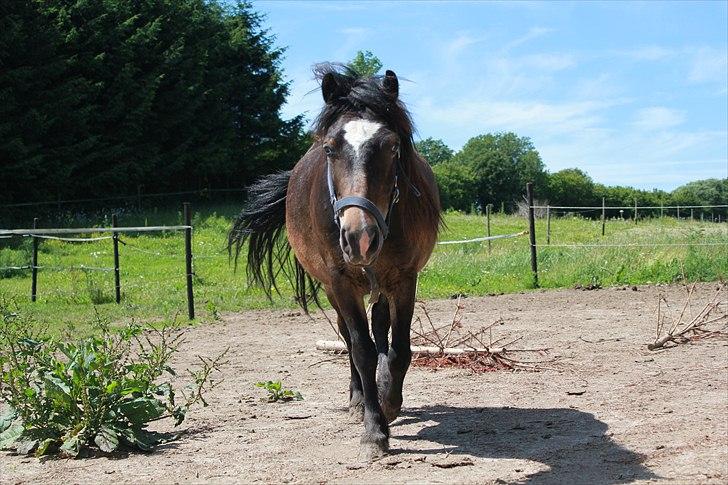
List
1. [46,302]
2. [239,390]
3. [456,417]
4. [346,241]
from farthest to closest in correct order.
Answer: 1. [46,302]
2. [239,390]
3. [456,417]
4. [346,241]

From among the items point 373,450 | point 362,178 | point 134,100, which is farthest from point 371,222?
point 134,100

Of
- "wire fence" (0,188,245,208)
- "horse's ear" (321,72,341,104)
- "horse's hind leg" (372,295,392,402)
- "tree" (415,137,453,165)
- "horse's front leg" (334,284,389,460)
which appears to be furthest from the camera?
"tree" (415,137,453,165)

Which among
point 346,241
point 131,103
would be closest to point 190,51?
point 131,103

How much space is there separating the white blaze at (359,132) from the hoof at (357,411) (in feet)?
6.45

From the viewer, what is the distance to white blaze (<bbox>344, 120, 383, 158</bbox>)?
3996 mm

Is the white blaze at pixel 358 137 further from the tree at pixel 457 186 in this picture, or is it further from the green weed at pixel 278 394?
the tree at pixel 457 186

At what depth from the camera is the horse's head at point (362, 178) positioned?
146 inches

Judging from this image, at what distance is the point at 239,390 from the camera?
6.25m

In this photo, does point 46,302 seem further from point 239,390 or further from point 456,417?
point 456,417

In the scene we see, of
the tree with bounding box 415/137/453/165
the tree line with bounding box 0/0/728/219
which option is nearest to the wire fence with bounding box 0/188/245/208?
the tree line with bounding box 0/0/728/219

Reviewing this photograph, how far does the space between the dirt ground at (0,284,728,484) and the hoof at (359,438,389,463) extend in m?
0.06

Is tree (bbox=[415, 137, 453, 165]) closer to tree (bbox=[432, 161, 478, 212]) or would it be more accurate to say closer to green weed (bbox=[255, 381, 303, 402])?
tree (bbox=[432, 161, 478, 212])

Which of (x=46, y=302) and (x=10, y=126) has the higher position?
(x=10, y=126)

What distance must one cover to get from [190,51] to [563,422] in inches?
1205
